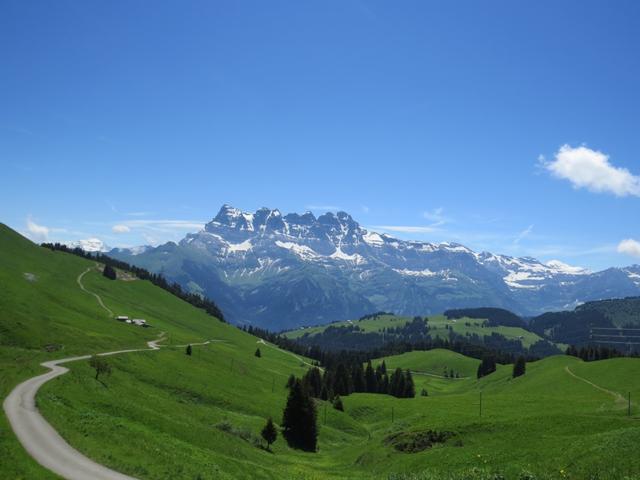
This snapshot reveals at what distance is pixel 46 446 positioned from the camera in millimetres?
35906

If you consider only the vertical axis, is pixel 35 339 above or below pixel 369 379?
above

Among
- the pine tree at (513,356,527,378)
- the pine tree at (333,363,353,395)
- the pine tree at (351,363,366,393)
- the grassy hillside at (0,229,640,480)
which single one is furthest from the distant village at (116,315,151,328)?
the pine tree at (513,356,527,378)

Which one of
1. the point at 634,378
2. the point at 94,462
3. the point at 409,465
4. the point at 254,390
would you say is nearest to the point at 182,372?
the point at 254,390

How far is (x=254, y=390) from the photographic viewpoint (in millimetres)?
121000

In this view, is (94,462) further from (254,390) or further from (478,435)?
(254,390)

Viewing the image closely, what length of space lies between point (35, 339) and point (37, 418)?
207 feet

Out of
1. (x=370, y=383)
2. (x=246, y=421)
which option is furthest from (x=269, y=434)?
(x=370, y=383)

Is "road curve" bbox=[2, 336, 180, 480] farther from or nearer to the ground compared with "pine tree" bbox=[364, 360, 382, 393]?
farther from the ground

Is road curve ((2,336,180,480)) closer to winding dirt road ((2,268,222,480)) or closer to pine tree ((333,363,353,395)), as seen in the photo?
winding dirt road ((2,268,222,480))

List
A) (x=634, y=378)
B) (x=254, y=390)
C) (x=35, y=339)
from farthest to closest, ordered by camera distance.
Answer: (x=634, y=378)
(x=254, y=390)
(x=35, y=339)

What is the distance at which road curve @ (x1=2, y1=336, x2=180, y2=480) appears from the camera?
32750 millimetres

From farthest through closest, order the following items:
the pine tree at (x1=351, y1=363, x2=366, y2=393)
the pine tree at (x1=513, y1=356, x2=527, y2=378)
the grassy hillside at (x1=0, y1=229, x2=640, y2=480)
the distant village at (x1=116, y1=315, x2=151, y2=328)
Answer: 1. the pine tree at (x1=513, y1=356, x2=527, y2=378)
2. the pine tree at (x1=351, y1=363, x2=366, y2=393)
3. the distant village at (x1=116, y1=315, x2=151, y2=328)
4. the grassy hillside at (x1=0, y1=229, x2=640, y2=480)

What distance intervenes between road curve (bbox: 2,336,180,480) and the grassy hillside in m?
0.98

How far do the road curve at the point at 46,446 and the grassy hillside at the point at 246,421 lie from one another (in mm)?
978
